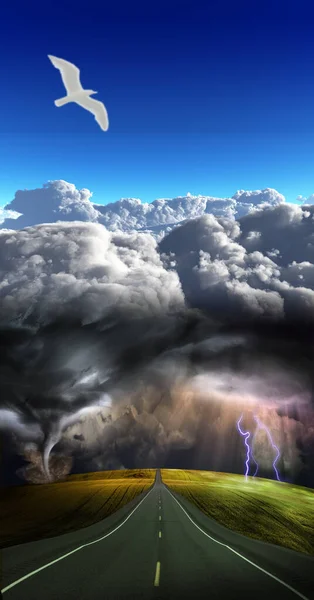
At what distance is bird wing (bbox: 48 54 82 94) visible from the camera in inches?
1105

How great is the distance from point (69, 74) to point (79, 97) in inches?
60.3

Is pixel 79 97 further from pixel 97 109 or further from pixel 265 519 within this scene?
pixel 265 519

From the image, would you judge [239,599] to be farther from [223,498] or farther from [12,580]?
[223,498]

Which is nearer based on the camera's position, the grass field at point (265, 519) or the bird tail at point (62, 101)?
the bird tail at point (62, 101)

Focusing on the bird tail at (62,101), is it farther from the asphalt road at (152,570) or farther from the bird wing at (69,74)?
the asphalt road at (152,570)

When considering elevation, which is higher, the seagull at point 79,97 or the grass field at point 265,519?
the seagull at point 79,97

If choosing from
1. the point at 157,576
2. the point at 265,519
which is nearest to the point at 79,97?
the point at 157,576

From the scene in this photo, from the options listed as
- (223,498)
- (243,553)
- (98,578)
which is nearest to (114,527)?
(243,553)

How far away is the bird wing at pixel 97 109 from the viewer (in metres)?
30.0

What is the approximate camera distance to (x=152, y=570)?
69.9 ft

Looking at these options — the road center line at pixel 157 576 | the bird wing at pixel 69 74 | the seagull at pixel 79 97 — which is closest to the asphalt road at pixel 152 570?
the road center line at pixel 157 576

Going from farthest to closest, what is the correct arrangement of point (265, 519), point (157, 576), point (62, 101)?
point (265, 519)
point (62, 101)
point (157, 576)

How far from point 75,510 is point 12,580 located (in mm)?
62246

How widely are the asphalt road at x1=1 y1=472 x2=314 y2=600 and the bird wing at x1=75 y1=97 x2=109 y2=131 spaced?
1030 inches
